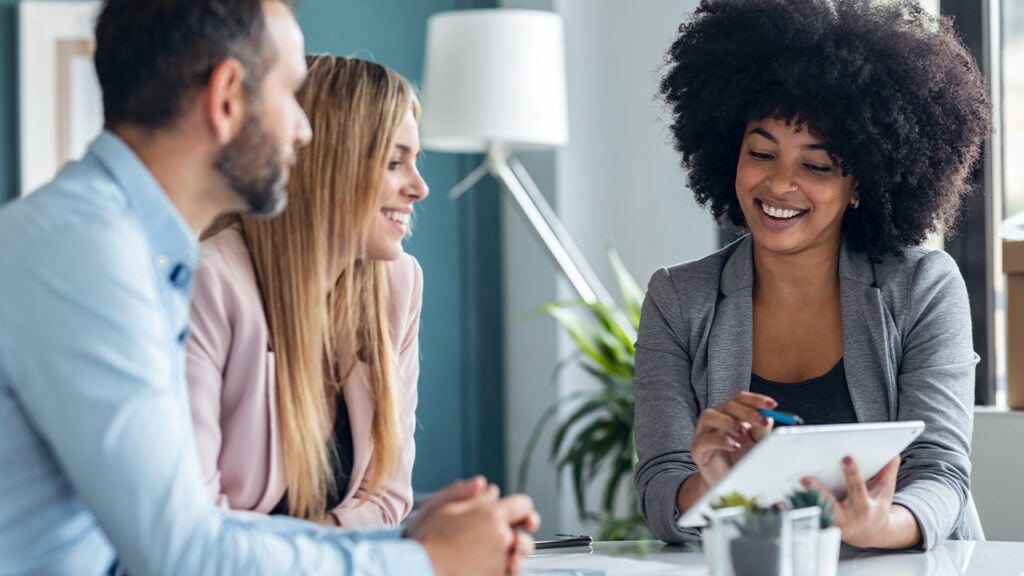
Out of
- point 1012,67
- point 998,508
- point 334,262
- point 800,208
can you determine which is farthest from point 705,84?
point 1012,67

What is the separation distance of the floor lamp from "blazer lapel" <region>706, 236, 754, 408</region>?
1387 millimetres

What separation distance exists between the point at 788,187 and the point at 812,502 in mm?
766

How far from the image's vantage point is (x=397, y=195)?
65.7 inches

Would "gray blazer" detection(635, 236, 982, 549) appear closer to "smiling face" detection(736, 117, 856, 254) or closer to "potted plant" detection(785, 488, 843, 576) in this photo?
"smiling face" detection(736, 117, 856, 254)

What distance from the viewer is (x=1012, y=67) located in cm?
287

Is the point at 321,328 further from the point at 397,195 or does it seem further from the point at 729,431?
the point at 729,431

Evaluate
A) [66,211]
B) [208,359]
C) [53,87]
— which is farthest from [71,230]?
[53,87]

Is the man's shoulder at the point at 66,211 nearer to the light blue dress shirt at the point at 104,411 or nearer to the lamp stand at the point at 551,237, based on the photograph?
the light blue dress shirt at the point at 104,411

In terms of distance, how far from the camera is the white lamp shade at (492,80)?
3230mm

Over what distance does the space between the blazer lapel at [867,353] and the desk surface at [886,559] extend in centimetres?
23

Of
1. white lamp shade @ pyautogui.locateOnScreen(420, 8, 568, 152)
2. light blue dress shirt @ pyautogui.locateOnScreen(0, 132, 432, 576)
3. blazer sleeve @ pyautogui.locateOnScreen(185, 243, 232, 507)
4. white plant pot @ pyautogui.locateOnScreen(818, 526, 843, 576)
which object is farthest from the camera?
white lamp shade @ pyautogui.locateOnScreen(420, 8, 568, 152)

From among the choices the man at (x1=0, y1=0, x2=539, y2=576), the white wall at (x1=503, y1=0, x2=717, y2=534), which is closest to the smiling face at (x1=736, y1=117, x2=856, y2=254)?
the man at (x1=0, y1=0, x2=539, y2=576)

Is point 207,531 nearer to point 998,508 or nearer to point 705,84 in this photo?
point 705,84

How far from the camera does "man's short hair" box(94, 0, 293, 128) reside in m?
1.04
